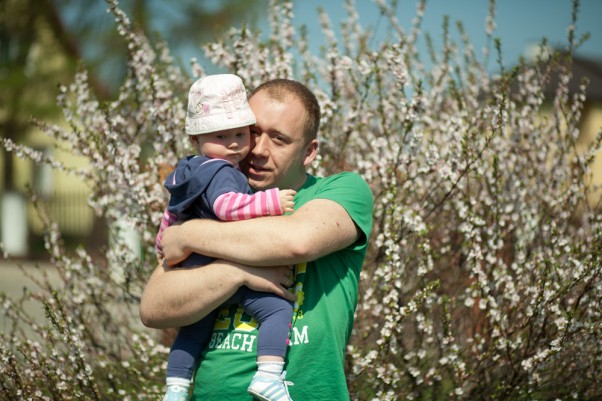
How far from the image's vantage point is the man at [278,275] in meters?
2.38

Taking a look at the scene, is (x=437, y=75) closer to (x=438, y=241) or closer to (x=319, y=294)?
(x=438, y=241)

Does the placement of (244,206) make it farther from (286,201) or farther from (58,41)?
(58,41)

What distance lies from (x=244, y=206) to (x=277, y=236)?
174 mm

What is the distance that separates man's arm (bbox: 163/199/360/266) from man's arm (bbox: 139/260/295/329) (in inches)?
1.8

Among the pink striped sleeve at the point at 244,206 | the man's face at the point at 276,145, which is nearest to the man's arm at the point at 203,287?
the pink striped sleeve at the point at 244,206

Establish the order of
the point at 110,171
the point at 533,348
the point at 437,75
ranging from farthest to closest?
the point at 437,75, the point at 110,171, the point at 533,348

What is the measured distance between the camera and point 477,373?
3.84 m

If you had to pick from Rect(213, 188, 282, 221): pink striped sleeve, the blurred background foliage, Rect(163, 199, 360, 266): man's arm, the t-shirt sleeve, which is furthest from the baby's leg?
the blurred background foliage

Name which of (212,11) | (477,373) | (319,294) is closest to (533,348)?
(477,373)

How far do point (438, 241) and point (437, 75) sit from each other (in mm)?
1556

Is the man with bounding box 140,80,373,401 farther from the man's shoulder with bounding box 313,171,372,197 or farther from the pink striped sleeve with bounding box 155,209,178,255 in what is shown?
the pink striped sleeve with bounding box 155,209,178,255

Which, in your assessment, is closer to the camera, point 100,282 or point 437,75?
point 100,282

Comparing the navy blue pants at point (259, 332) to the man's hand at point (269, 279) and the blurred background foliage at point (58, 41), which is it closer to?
the man's hand at point (269, 279)

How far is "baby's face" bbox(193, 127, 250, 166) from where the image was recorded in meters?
2.66
